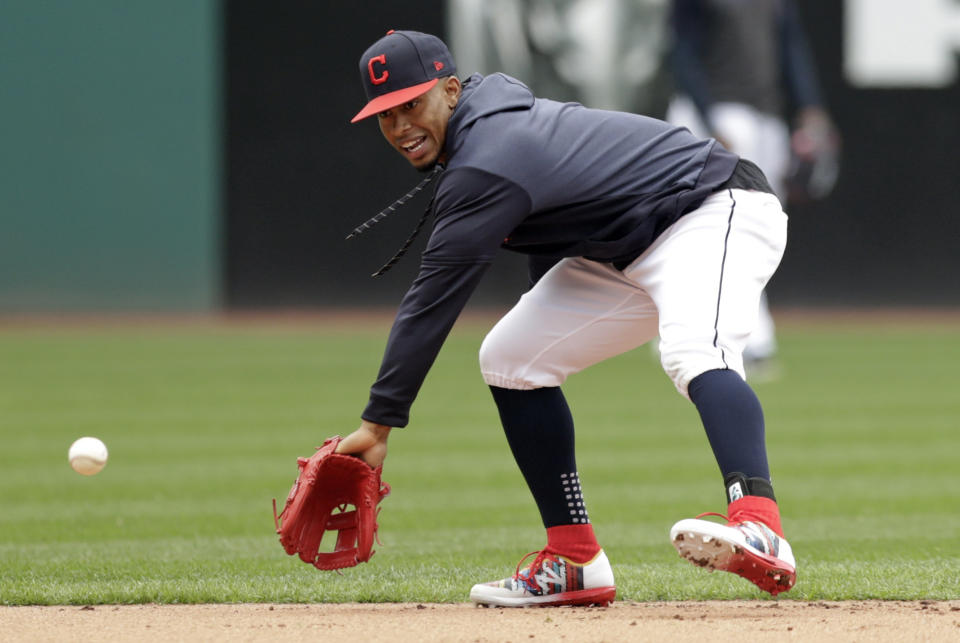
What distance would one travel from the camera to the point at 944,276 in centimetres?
1658

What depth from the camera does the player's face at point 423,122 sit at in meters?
3.57

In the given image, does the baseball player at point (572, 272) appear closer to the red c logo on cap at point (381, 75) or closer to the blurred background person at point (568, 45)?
the red c logo on cap at point (381, 75)

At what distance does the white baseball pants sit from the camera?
11.6ft

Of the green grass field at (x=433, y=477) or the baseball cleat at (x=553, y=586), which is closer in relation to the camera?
the baseball cleat at (x=553, y=586)

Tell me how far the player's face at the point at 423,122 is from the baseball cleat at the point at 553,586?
3.54 ft

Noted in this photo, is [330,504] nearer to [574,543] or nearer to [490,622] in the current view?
[490,622]

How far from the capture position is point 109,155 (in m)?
15.9

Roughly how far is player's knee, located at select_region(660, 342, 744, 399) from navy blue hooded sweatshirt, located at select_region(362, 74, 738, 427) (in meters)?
0.32

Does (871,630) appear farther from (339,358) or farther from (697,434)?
(339,358)

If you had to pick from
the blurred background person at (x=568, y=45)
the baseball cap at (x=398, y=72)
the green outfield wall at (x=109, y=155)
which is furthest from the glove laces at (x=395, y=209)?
the green outfield wall at (x=109, y=155)

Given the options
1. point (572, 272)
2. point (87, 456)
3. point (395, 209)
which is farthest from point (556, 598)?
point (87, 456)

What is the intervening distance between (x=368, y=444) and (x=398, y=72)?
0.89 meters

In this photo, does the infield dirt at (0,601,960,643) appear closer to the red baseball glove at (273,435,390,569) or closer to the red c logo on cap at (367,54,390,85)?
the red baseball glove at (273,435,390,569)

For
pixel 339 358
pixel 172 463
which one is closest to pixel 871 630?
pixel 172 463
